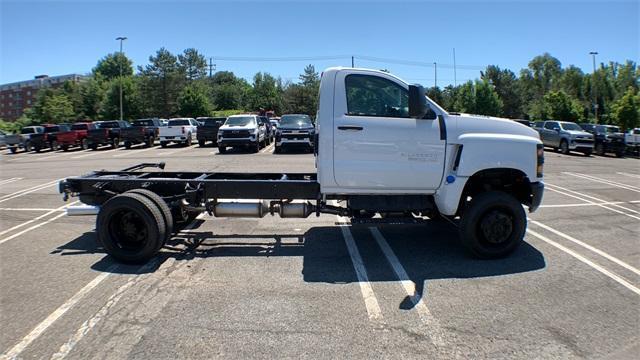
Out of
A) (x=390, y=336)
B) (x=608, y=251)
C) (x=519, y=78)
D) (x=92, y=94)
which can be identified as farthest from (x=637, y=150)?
(x=92, y=94)

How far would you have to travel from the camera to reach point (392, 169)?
602cm

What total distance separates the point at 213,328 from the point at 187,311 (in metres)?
0.51

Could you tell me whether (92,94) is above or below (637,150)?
above

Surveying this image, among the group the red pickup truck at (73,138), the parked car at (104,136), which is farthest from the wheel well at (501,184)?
the red pickup truck at (73,138)

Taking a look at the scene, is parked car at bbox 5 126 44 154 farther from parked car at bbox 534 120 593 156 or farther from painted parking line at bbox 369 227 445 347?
parked car at bbox 534 120 593 156

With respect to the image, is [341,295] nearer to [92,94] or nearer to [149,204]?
[149,204]

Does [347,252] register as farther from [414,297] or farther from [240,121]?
[240,121]

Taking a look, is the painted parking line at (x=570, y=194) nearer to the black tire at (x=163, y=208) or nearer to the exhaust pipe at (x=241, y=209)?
the exhaust pipe at (x=241, y=209)

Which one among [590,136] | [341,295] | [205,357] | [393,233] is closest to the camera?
[205,357]

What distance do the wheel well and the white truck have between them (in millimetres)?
72

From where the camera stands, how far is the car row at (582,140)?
27.0 meters

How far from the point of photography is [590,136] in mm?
27078

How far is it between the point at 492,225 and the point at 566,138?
24758 mm

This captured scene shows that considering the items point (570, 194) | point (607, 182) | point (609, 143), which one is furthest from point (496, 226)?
point (609, 143)
